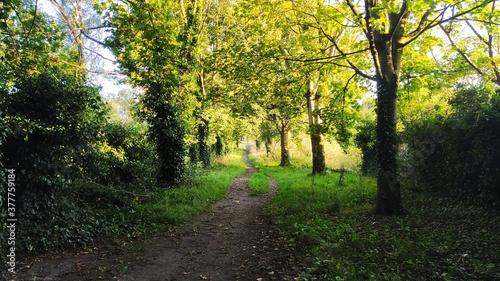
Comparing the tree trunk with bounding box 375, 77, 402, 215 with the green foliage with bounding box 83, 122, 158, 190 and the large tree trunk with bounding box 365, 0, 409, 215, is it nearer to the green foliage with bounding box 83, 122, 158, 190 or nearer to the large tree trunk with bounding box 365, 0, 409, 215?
the large tree trunk with bounding box 365, 0, 409, 215

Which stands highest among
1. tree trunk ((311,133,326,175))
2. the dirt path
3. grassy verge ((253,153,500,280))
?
tree trunk ((311,133,326,175))

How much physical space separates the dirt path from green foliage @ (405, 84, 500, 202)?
6110 millimetres

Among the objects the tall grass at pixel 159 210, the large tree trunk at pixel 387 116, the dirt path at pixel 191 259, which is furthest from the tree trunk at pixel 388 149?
the tall grass at pixel 159 210

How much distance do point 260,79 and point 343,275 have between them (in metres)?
8.08

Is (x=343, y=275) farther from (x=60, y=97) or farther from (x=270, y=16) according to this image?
(x=270, y=16)

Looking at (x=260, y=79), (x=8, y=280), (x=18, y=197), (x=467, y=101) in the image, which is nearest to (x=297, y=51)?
(x=260, y=79)

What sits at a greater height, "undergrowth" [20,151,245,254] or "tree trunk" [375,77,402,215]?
"tree trunk" [375,77,402,215]

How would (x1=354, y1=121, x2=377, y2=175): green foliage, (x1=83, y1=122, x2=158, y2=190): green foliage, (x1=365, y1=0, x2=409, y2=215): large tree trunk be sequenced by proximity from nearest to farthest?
1. (x1=365, y1=0, x2=409, y2=215): large tree trunk
2. (x1=83, y1=122, x2=158, y2=190): green foliage
3. (x1=354, y1=121, x2=377, y2=175): green foliage

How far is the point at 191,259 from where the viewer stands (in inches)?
256

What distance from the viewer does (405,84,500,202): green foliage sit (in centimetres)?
835

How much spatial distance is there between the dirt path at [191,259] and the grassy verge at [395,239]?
0.61 m

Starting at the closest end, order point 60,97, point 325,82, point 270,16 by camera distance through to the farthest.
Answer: point 60,97
point 270,16
point 325,82

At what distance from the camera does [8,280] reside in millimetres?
4949

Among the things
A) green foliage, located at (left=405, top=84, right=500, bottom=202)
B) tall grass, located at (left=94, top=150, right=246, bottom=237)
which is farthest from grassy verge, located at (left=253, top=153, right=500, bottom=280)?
tall grass, located at (left=94, top=150, right=246, bottom=237)
